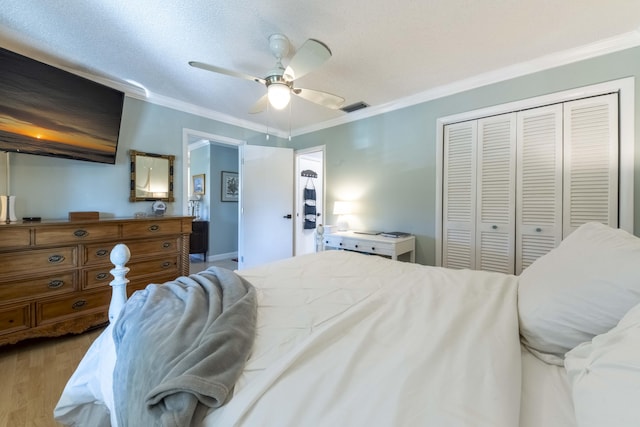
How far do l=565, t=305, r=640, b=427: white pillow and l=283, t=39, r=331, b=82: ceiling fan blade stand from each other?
174 cm

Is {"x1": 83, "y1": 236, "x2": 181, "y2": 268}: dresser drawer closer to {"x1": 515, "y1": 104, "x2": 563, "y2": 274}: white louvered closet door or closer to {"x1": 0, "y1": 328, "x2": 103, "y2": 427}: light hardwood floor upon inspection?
{"x1": 0, "y1": 328, "x2": 103, "y2": 427}: light hardwood floor

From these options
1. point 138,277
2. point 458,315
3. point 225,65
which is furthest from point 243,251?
point 458,315

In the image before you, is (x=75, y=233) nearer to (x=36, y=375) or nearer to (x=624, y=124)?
(x=36, y=375)

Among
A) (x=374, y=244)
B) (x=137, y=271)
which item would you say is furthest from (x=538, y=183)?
(x=137, y=271)

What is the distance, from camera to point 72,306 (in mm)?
2139

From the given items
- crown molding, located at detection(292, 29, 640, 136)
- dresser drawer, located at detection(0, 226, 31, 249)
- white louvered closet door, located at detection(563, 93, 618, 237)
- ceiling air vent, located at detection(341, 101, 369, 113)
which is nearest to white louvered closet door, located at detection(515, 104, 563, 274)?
white louvered closet door, located at detection(563, 93, 618, 237)

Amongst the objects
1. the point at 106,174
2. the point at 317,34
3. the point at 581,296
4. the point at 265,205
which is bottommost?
the point at 581,296

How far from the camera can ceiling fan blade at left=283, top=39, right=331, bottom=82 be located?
1584 millimetres

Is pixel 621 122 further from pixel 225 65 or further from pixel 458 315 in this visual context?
pixel 225 65

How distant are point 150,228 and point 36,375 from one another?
4.13 feet

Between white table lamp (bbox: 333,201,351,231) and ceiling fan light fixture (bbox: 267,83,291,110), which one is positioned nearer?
ceiling fan light fixture (bbox: 267,83,291,110)

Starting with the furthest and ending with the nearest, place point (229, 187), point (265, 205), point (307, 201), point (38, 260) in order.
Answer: point (229, 187), point (307, 201), point (265, 205), point (38, 260)

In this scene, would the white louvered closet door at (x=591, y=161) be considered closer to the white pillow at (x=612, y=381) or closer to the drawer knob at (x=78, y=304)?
the white pillow at (x=612, y=381)

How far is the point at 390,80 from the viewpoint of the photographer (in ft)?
8.57
